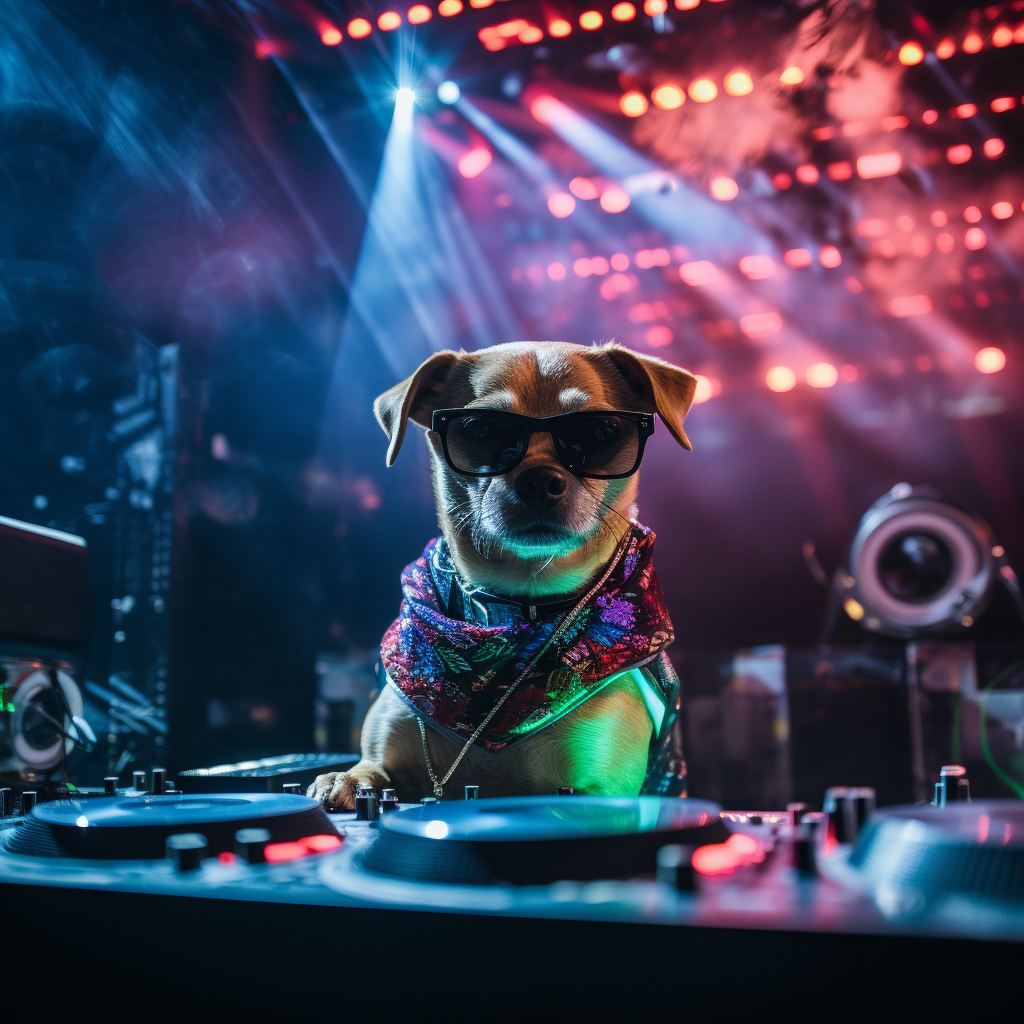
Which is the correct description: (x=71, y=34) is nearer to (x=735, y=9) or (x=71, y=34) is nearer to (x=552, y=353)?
(x=552, y=353)

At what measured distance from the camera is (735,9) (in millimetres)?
3232

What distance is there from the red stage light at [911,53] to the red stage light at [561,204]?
170 centimetres

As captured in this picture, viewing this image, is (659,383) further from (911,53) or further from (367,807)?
(911,53)

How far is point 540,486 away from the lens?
4.24ft

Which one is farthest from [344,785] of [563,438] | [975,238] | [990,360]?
[990,360]

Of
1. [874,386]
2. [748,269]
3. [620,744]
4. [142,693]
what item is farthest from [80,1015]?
[874,386]

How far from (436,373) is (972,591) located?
331cm

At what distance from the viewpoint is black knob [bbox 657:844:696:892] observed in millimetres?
416

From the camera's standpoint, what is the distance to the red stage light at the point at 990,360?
566 cm

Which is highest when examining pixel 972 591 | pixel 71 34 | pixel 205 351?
pixel 71 34

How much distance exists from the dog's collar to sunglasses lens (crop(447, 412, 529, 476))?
226mm

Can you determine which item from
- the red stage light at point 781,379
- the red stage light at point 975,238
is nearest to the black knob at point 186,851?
the red stage light at point 975,238

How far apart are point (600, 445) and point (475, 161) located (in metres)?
3.14

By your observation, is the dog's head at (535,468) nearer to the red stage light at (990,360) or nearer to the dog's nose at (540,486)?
the dog's nose at (540,486)
